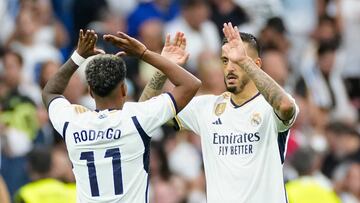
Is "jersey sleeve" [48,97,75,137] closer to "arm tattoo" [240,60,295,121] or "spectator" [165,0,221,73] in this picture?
"arm tattoo" [240,60,295,121]

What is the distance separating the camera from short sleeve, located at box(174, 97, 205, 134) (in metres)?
12.2

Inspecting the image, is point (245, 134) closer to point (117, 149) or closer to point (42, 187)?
point (117, 149)

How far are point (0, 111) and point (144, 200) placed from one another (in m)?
6.42

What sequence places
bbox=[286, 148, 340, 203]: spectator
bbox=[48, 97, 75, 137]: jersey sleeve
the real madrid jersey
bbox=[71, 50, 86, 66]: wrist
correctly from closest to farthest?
1. bbox=[48, 97, 75, 137]: jersey sleeve
2. bbox=[71, 50, 86, 66]: wrist
3. the real madrid jersey
4. bbox=[286, 148, 340, 203]: spectator

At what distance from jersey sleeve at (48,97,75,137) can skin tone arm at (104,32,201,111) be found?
0.63 meters

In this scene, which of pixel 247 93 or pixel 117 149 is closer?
pixel 117 149

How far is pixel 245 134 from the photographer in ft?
38.8

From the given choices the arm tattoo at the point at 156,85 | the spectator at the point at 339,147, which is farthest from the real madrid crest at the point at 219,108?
the spectator at the point at 339,147

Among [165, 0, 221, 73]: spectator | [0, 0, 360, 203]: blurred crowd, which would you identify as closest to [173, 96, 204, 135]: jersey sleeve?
[0, 0, 360, 203]: blurred crowd

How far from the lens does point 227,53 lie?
11.6 m

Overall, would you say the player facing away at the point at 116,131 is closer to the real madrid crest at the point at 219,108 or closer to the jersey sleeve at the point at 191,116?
the real madrid crest at the point at 219,108

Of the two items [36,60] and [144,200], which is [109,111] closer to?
[144,200]

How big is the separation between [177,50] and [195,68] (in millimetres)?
7800

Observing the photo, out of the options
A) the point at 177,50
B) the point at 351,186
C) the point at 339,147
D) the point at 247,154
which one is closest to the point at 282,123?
the point at 247,154
